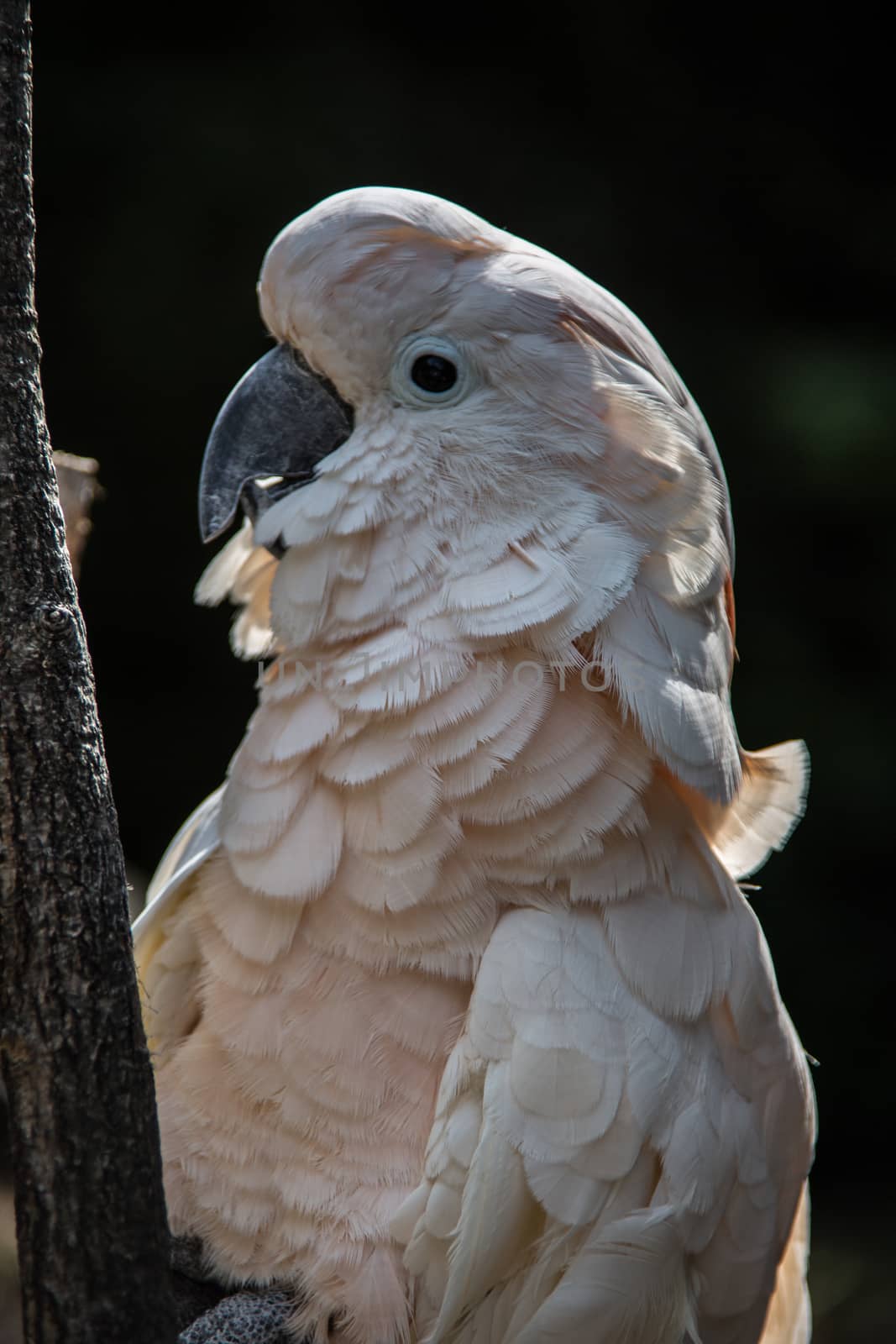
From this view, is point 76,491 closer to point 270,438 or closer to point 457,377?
point 270,438

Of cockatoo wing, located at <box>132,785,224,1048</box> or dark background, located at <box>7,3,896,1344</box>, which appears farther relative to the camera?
dark background, located at <box>7,3,896,1344</box>

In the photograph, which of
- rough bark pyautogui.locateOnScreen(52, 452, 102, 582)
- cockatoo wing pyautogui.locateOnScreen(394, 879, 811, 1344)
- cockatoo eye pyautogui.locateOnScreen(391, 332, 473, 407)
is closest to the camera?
cockatoo wing pyautogui.locateOnScreen(394, 879, 811, 1344)

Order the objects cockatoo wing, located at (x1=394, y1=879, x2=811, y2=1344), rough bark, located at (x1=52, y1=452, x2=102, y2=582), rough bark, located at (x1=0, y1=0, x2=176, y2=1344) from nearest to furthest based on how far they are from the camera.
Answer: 1. rough bark, located at (x1=0, y1=0, x2=176, y2=1344)
2. cockatoo wing, located at (x1=394, y1=879, x2=811, y2=1344)
3. rough bark, located at (x1=52, y1=452, x2=102, y2=582)

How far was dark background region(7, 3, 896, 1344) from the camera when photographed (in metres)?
2.70

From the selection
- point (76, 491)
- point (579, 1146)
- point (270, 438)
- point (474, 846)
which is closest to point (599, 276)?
point (76, 491)

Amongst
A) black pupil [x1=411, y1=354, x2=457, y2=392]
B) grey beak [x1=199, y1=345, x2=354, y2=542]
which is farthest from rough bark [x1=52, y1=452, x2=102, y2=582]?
black pupil [x1=411, y1=354, x2=457, y2=392]

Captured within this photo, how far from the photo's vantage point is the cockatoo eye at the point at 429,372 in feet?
3.97

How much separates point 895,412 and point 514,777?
1899mm

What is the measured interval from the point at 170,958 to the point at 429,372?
2.34 ft

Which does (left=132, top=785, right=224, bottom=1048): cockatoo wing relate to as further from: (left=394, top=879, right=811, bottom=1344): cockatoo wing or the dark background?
the dark background

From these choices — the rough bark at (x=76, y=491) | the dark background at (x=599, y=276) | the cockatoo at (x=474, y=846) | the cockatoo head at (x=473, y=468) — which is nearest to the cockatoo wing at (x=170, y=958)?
the cockatoo at (x=474, y=846)

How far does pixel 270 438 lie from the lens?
1.26 metres

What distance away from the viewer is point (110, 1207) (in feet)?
2.80

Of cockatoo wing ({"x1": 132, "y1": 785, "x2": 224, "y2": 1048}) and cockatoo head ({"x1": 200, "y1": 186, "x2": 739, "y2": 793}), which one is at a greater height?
cockatoo head ({"x1": 200, "y1": 186, "x2": 739, "y2": 793})
